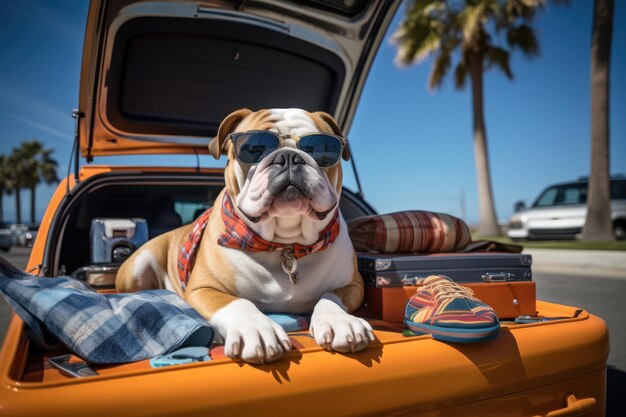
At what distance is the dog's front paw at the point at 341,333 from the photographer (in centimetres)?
120

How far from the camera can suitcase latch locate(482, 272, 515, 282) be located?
1795mm

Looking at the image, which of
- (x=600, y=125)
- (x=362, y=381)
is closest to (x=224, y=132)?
(x=362, y=381)

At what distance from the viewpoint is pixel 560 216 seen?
11297mm

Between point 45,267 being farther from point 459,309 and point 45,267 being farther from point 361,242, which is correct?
point 459,309

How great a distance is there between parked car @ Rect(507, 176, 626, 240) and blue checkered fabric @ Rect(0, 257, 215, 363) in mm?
11438

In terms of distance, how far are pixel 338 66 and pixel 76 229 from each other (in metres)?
2.17

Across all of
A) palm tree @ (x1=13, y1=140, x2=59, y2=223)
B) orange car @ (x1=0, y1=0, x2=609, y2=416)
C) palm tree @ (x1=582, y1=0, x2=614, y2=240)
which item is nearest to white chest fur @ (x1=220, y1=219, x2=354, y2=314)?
orange car @ (x1=0, y1=0, x2=609, y2=416)

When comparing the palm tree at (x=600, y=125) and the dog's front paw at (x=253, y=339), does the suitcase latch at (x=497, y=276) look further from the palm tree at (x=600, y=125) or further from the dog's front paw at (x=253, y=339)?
the palm tree at (x=600, y=125)

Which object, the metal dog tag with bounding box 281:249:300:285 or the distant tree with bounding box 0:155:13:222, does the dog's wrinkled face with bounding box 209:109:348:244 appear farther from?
the distant tree with bounding box 0:155:13:222

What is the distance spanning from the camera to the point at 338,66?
2996 mm

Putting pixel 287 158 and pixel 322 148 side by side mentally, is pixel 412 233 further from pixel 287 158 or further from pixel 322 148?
pixel 287 158

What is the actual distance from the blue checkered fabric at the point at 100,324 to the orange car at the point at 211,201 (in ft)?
0.18


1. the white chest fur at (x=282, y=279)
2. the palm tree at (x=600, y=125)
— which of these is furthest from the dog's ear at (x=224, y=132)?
the palm tree at (x=600, y=125)

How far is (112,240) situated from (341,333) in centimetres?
210
